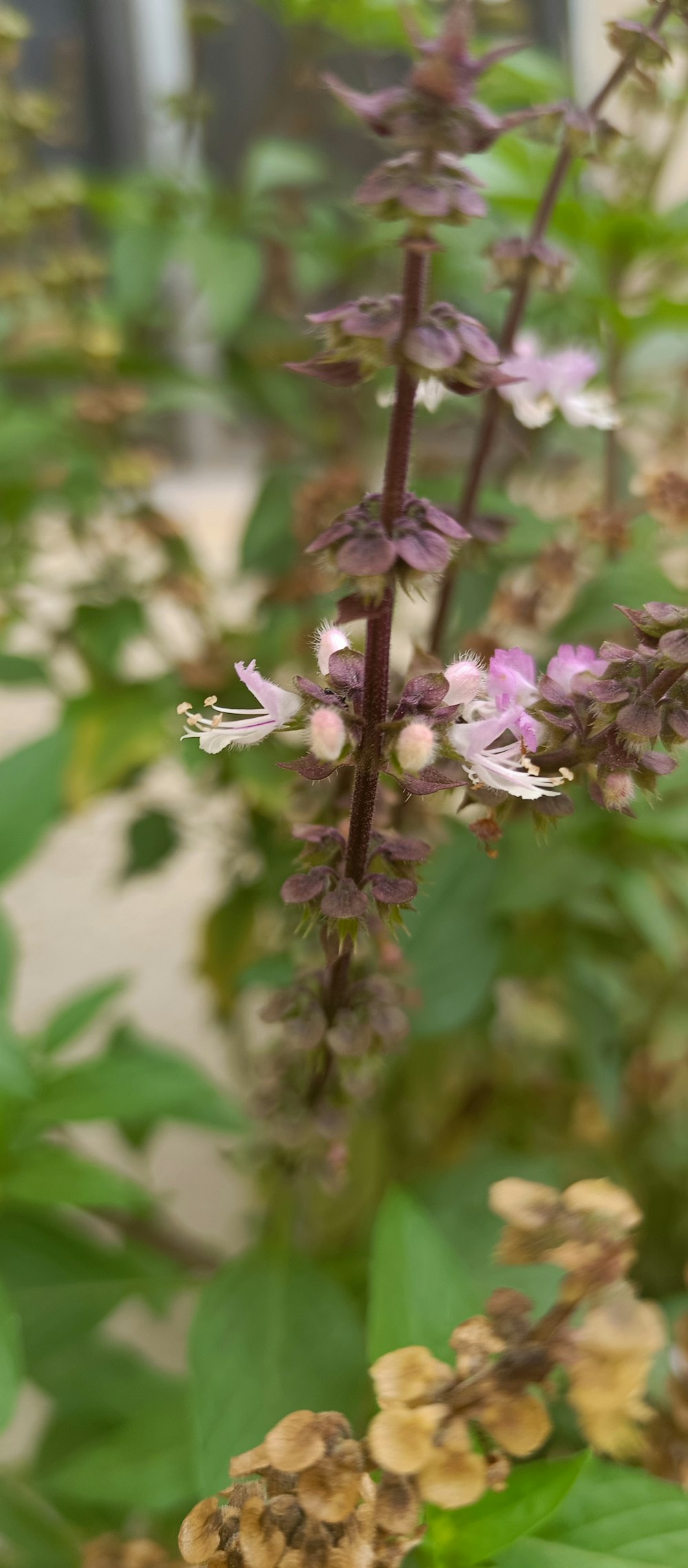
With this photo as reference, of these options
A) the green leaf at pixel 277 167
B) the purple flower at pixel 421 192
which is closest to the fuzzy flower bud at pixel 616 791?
the purple flower at pixel 421 192

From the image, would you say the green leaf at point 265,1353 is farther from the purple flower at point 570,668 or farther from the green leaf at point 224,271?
the green leaf at point 224,271

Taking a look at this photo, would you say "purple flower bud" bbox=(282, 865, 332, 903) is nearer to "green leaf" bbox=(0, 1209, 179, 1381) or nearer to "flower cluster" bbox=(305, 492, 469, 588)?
"flower cluster" bbox=(305, 492, 469, 588)

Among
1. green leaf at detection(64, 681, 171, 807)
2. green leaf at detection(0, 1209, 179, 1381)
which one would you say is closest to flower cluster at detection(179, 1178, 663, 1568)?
green leaf at detection(0, 1209, 179, 1381)

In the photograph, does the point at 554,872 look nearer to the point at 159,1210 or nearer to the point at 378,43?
the point at 159,1210

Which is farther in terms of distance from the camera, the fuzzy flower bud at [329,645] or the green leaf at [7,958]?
the green leaf at [7,958]

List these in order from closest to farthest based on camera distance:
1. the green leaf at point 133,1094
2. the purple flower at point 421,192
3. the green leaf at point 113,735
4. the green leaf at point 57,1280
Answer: the purple flower at point 421,192, the green leaf at point 133,1094, the green leaf at point 57,1280, the green leaf at point 113,735

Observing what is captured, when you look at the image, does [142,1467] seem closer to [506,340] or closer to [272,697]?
[272,697]
